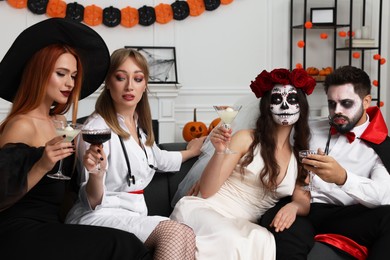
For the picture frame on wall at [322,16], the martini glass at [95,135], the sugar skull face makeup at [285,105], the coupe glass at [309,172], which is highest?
the picture frame on wall at [322,16]

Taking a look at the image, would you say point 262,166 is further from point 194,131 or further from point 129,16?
point 129,16

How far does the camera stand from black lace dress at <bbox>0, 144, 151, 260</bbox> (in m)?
2.21

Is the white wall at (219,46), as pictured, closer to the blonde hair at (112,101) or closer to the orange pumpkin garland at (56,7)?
the orange pumpkin garland at (56,7)

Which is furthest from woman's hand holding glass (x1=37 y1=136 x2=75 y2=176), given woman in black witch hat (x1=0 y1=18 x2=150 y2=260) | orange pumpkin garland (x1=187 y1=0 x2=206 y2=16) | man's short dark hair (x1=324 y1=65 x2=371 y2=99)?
orange pumpkin garland (x1=187 y1=0 x2=206 y2=16)

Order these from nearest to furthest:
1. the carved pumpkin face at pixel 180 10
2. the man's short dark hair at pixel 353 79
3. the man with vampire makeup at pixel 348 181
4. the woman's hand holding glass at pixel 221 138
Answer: the man with vampire makeup at pixel 348 181
the woman's hand holding glass at pixel 221 138
the man's short dark hair at pixel 353 79
the carved pumpkin face at pixel 180 10

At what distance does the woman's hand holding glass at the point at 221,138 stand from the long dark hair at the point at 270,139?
185mm

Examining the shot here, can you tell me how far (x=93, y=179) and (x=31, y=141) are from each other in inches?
12.2

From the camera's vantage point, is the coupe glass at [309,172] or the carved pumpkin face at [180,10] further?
the carved pumpkin face at [180,10]

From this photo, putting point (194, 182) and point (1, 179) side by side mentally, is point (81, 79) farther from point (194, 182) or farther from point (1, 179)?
point (194, 182)

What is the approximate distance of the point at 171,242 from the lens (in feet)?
7.71

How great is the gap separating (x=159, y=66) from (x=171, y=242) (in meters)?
3.82

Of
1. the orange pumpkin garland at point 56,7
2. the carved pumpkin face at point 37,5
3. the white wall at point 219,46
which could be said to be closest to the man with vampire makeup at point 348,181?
the white wall at point 219,46

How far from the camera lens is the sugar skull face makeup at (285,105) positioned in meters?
2.85

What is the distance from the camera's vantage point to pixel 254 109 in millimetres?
3174
